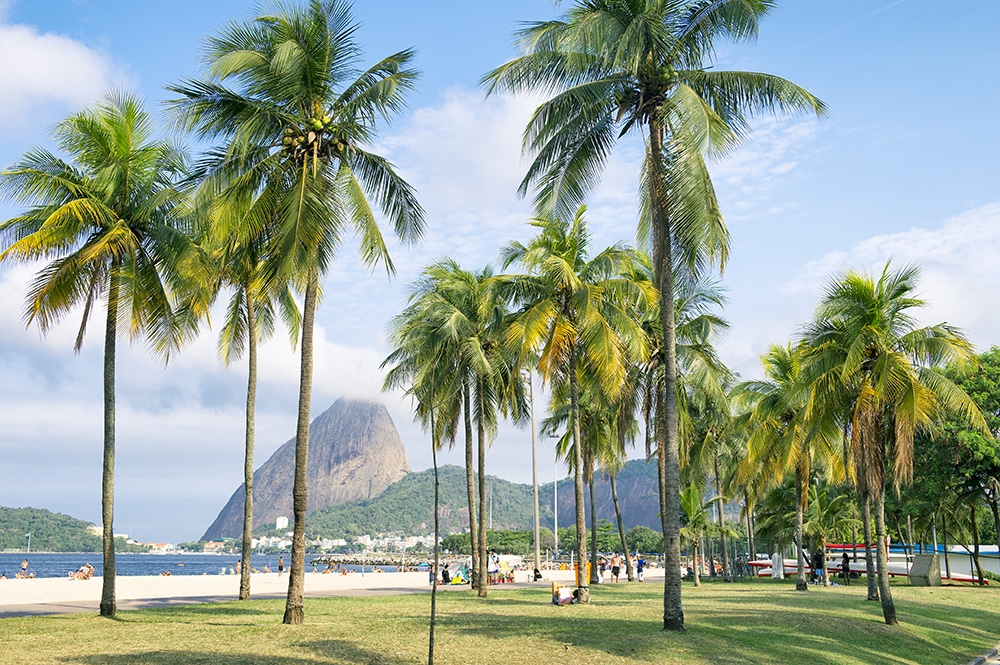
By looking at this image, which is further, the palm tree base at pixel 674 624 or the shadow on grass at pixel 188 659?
the palm tree base at pixel 674 624

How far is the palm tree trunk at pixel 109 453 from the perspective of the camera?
17656mm

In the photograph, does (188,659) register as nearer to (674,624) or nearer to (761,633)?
(674,624)

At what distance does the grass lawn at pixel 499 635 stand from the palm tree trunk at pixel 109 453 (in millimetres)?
624

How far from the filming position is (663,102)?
1747cm

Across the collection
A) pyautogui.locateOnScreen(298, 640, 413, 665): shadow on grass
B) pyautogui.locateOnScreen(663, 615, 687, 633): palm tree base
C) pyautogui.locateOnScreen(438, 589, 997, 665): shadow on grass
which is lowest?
pyautogui.locateOnScreen(438, 589, 997, 665): shadow on grass

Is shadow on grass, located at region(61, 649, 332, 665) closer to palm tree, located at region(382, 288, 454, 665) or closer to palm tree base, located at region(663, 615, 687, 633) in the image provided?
palm tree base, located at region(663, 615, 687, 633)

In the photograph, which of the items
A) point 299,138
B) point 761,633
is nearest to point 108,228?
point 299,138

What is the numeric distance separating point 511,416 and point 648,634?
616 inches

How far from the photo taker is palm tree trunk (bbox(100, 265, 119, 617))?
1766 cm

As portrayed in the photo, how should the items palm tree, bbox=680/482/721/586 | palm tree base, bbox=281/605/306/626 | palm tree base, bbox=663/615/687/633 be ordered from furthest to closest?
1. palm tree, bbox=680/482/721/586
2. palm tree base, bbox=281/605/306/626
3. palm tree base, bbox=663/615/687/633

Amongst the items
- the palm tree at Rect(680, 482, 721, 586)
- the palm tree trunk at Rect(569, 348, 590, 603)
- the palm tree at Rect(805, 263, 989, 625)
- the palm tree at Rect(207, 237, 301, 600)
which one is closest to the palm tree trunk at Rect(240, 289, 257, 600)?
the palm tree at Rect(207, 237, 301, 600)

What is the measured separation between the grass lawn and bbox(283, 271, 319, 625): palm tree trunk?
0.57m

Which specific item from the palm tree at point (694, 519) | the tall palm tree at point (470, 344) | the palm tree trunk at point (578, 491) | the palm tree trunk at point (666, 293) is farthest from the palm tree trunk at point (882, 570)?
the palm tree at point (694, 519)

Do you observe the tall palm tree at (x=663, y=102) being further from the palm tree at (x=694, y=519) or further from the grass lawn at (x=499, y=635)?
the palm tree at (x=694, y=519)
